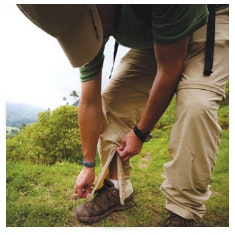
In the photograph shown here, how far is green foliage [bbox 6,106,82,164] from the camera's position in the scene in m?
6.60

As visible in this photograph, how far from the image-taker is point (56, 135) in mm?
7043

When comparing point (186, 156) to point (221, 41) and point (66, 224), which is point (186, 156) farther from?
point (66, 224)

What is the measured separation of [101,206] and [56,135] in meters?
5.05

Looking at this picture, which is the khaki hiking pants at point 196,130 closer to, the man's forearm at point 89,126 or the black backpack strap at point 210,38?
the black backpack strap at point 210,38

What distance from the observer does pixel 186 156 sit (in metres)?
1.69

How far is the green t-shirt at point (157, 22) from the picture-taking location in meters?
1.53

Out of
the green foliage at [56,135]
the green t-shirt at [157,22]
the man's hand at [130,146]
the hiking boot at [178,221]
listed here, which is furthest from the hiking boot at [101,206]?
the green foliage at [56,135]

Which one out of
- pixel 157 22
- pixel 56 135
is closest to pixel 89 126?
pixel 157 22

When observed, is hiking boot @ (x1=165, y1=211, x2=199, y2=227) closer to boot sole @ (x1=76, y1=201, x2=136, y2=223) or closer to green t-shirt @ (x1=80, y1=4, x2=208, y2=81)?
boot sole @ (x1=76, y1=201, x2=136, y2=223)

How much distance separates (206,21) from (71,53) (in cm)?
81

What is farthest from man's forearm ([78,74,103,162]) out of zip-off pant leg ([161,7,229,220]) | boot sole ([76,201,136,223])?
zip-off pant leg ([161,7,229,220])

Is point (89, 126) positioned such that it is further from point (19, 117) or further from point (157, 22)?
point (19, 117)

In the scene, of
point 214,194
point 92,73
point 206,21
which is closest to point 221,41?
point 206,21

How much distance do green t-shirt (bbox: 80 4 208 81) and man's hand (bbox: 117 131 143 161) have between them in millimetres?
654
